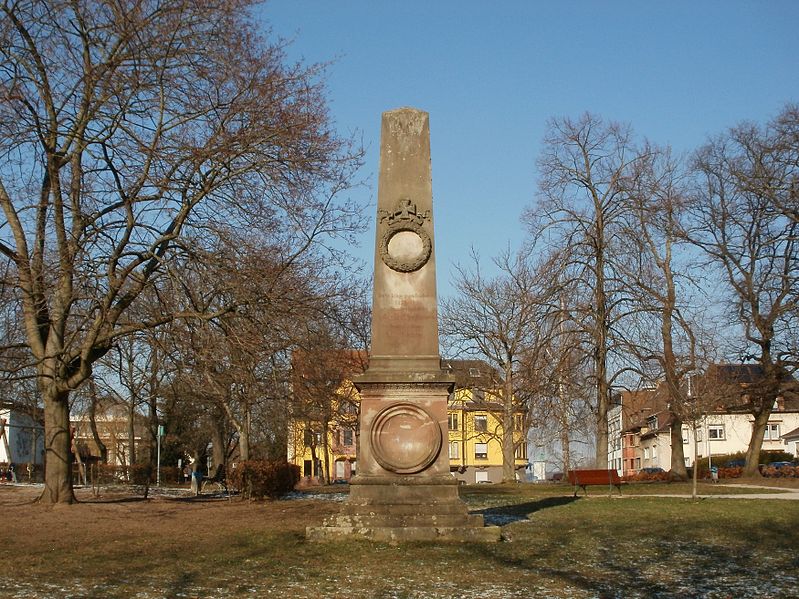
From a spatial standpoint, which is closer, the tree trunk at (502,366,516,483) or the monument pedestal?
the monument pedestal

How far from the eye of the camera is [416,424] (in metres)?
13.9

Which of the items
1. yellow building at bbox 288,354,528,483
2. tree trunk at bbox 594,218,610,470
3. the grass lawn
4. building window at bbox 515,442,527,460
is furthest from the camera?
building window at bbox 515,442,527,460

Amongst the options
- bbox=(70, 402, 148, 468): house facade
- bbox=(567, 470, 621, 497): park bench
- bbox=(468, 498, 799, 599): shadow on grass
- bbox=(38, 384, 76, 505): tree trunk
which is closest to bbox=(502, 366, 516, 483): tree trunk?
bbox=(567, 470, 621, 497): park bench

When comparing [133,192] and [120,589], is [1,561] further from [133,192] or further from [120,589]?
[133,192]

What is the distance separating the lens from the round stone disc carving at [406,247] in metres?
14.7

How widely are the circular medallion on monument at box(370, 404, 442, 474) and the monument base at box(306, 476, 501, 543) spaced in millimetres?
254

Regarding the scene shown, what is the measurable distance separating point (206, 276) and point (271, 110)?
3.53 meters

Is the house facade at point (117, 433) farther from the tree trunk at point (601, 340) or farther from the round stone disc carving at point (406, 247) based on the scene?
the round stone disc carving at point (406, 247)

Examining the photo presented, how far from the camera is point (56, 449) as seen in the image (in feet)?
60.4

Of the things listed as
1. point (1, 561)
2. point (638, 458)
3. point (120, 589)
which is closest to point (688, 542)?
point (120, 589)

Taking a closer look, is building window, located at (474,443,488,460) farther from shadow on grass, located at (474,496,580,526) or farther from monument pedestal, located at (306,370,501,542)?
monument pedestal, located at (306,370,501,542)

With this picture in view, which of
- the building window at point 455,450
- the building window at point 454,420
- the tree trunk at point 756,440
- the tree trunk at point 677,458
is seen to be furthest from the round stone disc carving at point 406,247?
the building window at point 455,450

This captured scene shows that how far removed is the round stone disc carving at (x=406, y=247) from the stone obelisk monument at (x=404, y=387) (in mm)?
16

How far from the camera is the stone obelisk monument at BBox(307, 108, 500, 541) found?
13398 millimetres
